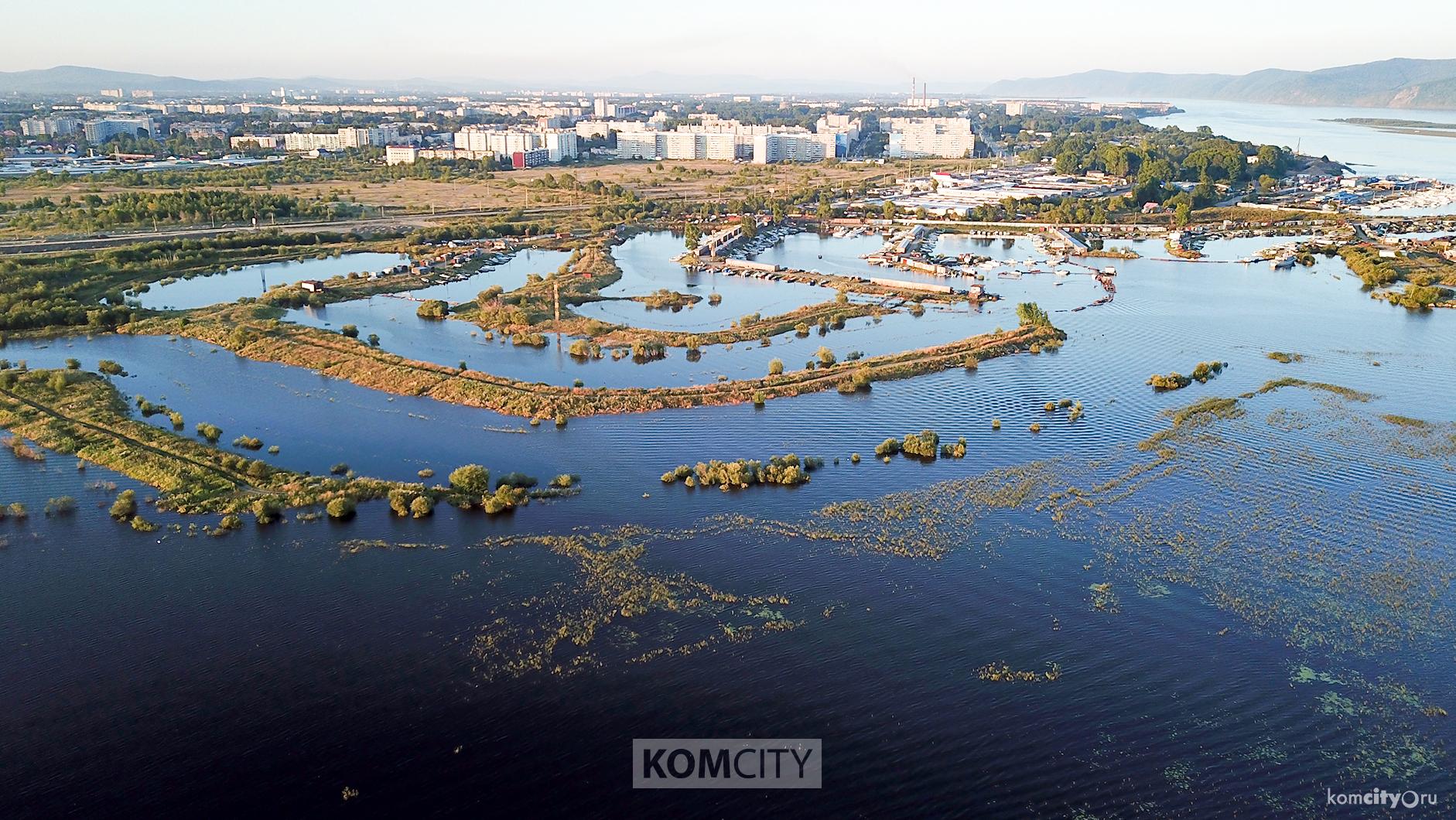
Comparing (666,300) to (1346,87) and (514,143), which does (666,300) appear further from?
(1346,87)

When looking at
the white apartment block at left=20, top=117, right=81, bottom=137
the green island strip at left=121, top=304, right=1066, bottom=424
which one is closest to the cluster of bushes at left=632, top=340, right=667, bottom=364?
the green island strip at left=121, top=304, right=1066, bottom=424

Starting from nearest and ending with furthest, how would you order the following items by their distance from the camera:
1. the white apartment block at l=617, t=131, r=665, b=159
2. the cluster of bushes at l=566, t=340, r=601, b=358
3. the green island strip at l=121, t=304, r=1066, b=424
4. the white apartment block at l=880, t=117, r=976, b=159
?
the green island strip at l=121, t=304, r=1066, b=424
the cluster of bushes at l=566, t=340, r=601, b=358
the white apartment block at l=617, t=131, r=665, b=159
the white apartment block at l=880, t=117, r=976, b=159

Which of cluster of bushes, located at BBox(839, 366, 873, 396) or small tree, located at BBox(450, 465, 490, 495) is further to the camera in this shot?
cluster of bushes, located at BBox(839, 366, 873, 396)

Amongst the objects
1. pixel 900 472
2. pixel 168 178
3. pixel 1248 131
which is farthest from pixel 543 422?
pixel 1248 131

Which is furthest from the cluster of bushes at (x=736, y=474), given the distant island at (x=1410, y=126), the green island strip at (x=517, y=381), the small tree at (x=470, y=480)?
the distant island at (x=1410, y=126)

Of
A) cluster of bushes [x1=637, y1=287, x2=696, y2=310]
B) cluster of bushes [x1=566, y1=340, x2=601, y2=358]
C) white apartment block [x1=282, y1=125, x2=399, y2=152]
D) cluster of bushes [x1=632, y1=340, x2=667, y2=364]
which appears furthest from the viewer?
white apartment block [x1=282, y1=125, x2=399, y2=152]

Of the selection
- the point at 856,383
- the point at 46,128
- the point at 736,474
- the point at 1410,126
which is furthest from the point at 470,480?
the point at 1410,126

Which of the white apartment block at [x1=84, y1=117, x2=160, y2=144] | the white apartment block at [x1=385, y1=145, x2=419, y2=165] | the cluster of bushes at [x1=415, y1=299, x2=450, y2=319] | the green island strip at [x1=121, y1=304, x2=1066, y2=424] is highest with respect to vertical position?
the white apartment block at [x1=84, y1=117, x2=160, y2=144]

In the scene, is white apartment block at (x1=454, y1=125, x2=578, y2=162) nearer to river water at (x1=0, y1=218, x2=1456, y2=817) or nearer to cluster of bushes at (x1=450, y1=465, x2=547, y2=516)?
river water at (x1=0, y1=218, x2=1456, y2=817)
